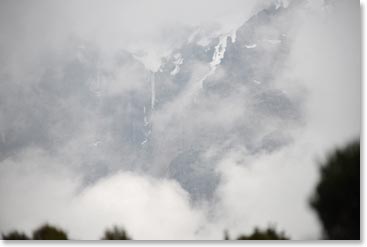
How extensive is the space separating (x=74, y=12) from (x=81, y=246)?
848 cm

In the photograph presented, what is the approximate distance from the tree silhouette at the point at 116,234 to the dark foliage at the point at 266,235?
2780 mm

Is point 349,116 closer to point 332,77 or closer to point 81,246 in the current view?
point 332,77

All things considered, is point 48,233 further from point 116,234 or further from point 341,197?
point 341,197

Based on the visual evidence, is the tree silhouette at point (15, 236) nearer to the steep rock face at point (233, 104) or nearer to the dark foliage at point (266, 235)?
the dark foliage at point (266, 235)

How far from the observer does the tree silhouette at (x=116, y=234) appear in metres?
8.05

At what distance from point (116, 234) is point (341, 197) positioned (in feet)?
17.6

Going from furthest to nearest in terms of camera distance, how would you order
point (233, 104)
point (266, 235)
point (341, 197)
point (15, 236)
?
point (233, 104)
point (15, 236)
point (266, 235)
point (341, 197)

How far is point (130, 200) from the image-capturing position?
37.9ft

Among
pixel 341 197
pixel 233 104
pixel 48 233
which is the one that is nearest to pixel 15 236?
pixel 48 233

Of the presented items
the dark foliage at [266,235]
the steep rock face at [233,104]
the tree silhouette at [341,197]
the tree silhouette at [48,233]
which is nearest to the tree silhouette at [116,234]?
the tree silhouette at [48,233]

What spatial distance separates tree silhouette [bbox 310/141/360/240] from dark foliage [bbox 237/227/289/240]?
1.00 m

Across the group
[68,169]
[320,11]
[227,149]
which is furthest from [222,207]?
[320,11]

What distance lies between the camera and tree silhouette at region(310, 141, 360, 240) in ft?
22.3

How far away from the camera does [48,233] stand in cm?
820
